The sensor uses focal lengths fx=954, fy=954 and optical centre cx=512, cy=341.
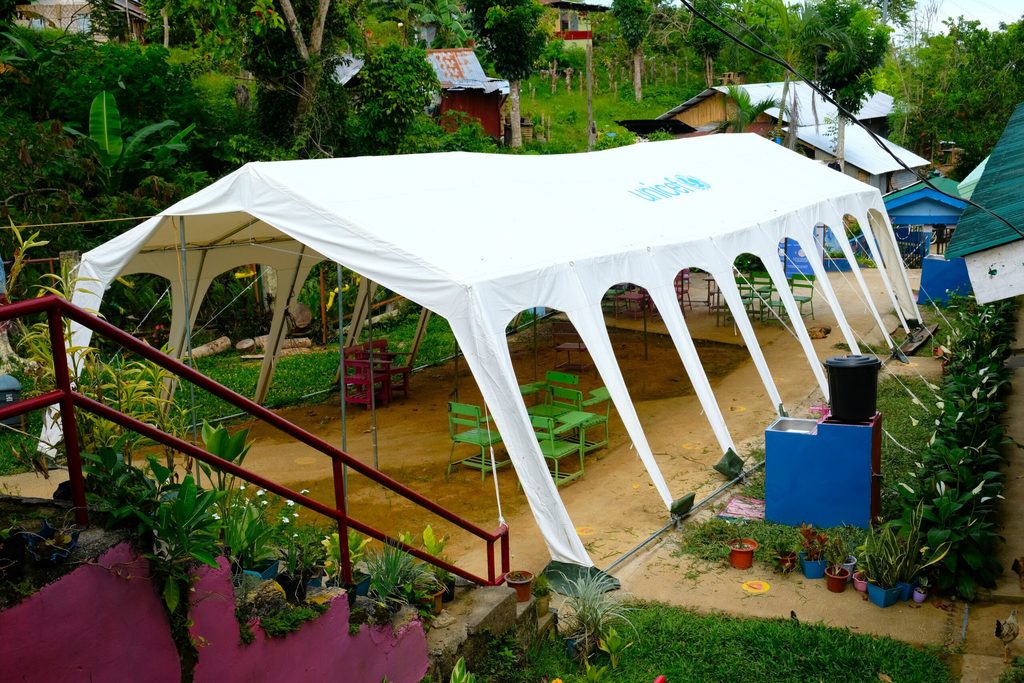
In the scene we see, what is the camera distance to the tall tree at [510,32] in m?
25.2

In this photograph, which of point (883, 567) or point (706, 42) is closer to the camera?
point (883, 567)

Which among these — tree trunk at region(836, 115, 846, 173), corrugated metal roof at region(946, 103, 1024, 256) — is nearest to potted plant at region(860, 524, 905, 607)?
corrugated metal roof at region(946, 103, 1024, 256)

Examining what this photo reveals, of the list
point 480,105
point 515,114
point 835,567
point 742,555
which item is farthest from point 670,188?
point 480,105

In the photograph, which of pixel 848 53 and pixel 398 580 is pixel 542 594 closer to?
pixel 398 580

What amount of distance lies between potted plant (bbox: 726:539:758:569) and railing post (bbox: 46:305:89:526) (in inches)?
201

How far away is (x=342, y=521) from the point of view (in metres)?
4.38

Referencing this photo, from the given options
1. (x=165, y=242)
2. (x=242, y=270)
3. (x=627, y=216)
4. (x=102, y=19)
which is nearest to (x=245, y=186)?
(x=165, y=242)

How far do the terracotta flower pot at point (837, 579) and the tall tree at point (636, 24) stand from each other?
3854cm

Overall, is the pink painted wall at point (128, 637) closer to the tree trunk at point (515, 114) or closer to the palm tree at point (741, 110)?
the tree trunk at point (515, 114)

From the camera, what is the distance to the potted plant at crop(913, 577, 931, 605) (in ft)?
21.5

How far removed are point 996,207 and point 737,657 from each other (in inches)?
129

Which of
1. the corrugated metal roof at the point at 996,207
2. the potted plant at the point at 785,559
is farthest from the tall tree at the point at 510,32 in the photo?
the potted plant at the point at 785,559

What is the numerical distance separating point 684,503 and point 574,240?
2613 millimetres

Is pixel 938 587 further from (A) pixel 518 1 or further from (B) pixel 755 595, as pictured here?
(A) pixel 518 1
